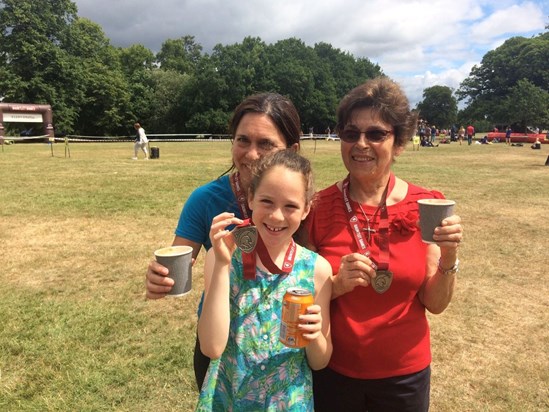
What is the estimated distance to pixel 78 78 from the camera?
55906 millimetres

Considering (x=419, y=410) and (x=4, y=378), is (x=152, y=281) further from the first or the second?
(x=4, y=378)

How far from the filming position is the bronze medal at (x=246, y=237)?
1871 mm

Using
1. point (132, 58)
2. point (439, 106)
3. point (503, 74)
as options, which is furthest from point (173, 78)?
point (439, 106)

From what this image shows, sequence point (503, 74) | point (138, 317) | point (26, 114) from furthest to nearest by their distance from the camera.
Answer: point (503, 74), point (26, 114), point (138, 317)

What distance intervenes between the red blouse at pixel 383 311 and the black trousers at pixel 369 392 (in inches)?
1.8

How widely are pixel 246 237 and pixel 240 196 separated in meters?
0.47

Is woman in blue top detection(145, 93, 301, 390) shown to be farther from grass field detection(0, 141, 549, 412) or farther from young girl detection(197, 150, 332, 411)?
grass field detection(0, 141, 549, 412)

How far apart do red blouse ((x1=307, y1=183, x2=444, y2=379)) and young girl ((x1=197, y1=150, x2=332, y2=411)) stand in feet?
0.67

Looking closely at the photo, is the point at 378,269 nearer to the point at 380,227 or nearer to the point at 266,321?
the point at 380,227

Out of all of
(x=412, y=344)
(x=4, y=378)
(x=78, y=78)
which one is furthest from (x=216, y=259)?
(x=78, y=78)

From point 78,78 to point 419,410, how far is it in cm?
6276

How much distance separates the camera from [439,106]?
375 feet

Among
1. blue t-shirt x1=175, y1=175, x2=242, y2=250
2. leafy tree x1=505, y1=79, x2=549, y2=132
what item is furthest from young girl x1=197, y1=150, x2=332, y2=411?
leafy tree x1=505, y1=79, x2=549, y2=132

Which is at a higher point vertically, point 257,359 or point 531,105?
point 531,105
